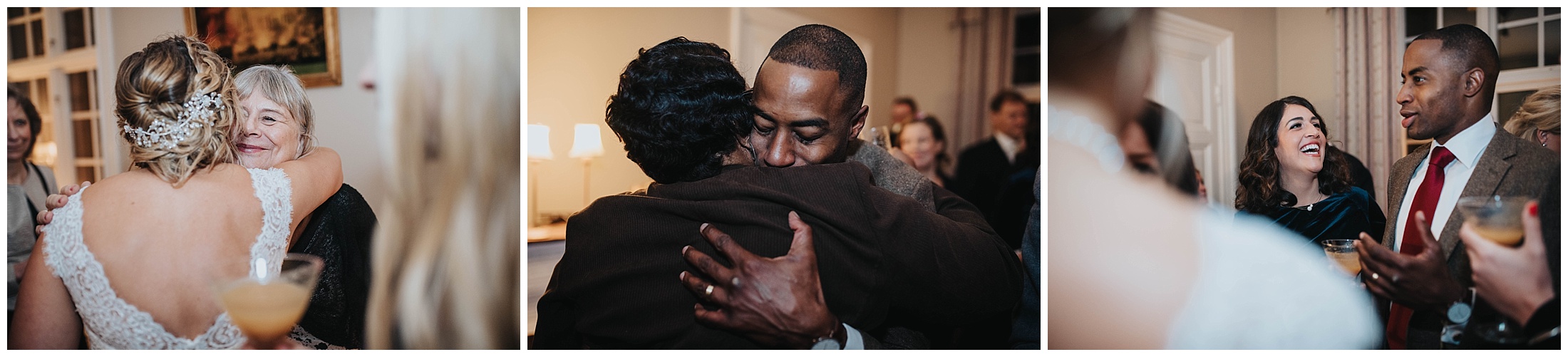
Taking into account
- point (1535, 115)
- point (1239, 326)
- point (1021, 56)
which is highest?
point (1021, 56)

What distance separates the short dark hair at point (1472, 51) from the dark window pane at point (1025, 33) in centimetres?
357

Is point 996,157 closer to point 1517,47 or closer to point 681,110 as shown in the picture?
point 1517,47

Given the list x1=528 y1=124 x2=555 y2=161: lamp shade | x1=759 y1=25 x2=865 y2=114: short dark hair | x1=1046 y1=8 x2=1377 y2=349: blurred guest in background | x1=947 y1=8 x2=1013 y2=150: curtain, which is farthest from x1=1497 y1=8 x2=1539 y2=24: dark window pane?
x1=947 y1=8 x2=1013 y2=150: curtain

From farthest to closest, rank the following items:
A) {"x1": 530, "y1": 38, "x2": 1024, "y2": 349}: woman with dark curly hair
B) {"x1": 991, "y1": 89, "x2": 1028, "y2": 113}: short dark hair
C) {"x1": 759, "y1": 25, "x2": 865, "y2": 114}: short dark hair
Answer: {"x1": 991, "y1": 89, "x2": 1028, "y2": 113}: short dark hair, {"x1": 759, "y1": 25, "x2": 865, "y2": 114}: short dark hair, {"x1": 530, "y1": 38, "x2": 1024, "y2": 349}: woman with dark curly hair

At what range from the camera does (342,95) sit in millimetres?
2414

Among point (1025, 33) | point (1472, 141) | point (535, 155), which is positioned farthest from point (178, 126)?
point (1025, 33)

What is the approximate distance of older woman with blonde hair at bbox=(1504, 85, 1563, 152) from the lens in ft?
7.73

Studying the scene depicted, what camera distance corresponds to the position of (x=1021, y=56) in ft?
19.9

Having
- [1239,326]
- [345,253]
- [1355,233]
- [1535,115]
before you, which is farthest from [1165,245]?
[345,253]

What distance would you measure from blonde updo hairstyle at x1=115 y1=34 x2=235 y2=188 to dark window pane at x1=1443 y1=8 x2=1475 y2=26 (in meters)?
3.34

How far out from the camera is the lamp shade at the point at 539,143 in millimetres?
2564

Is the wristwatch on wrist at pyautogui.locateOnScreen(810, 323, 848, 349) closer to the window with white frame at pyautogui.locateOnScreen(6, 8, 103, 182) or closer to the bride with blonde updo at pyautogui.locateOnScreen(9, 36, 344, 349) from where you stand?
the bride with blonde updo at pyautogui.locateOnScreen(9, 36, 344, 349)

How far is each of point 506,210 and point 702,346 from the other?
30.3 inches

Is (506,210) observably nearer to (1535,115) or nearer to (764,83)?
Answer: (764,83)
